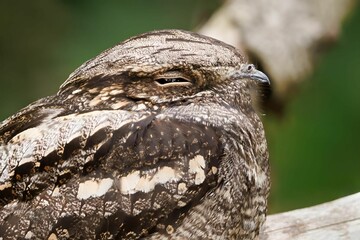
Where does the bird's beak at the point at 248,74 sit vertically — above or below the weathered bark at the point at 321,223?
above

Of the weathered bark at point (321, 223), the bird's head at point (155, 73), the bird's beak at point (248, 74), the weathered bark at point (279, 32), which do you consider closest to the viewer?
the bird's head at point (155, 73)

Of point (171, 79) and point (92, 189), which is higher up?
point (171, 79)

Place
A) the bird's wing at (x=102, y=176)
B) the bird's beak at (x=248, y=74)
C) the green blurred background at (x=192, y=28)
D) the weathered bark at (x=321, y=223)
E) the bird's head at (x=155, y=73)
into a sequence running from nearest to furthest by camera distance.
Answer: the bird's wing at (x=102, y=176), the bird's head at (x=155, y=73), the bird's beak at (x=248, y=74), the weathered bark at (x=321, y=223), the green blurred background at (x=192, y=28)

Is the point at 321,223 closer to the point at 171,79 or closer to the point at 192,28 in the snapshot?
the point at 171,79

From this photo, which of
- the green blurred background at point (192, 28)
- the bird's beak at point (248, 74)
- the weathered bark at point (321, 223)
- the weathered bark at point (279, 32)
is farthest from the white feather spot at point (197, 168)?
the green blurred background at point (192, 28)

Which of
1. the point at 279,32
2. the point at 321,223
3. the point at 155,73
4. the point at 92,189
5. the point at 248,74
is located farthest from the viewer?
the point at 279,32

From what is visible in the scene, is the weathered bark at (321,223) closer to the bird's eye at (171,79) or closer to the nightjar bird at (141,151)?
the nightjar bird at (141,151)

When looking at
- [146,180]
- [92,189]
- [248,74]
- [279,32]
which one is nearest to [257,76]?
[248,74]

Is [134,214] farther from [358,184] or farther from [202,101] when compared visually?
[358,184]

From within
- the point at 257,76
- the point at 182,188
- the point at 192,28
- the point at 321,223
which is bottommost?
the point at 321,223
